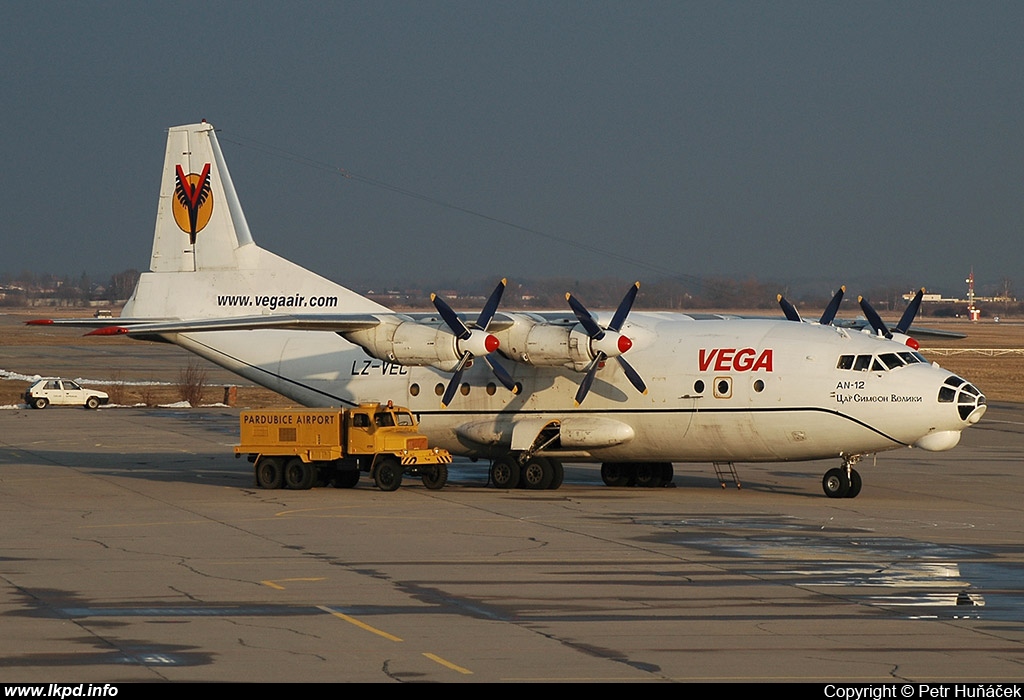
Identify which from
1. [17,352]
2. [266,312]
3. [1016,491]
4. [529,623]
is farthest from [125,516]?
[17,352]

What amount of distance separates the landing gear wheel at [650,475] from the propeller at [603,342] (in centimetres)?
274

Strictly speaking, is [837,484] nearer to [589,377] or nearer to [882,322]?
[882,322]

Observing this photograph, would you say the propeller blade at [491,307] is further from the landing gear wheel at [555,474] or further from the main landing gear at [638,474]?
the main landing gear at [638,474]

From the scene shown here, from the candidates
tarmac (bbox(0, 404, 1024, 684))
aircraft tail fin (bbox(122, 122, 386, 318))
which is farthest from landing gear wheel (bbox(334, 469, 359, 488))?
aircraft tail fin (bbox(122, 122, 386, 318))

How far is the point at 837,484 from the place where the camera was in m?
28.0

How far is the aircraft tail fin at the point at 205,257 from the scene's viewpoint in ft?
112

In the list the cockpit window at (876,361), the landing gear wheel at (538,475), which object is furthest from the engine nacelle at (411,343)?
the cockpit window at (876,361)

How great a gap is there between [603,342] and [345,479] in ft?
22.7

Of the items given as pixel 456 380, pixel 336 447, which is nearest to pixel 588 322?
pixel 456 380

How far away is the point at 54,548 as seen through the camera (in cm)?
2059

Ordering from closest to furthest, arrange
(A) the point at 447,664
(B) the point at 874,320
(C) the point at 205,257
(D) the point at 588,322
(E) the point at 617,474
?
(A) the point at 447,664 → (D) the point at 588,322 → (E) the point at 617,474 → (B) the point at 874,320 → (C) the point at 205,257

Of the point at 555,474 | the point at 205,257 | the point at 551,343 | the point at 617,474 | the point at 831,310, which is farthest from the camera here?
the point at 205,257
